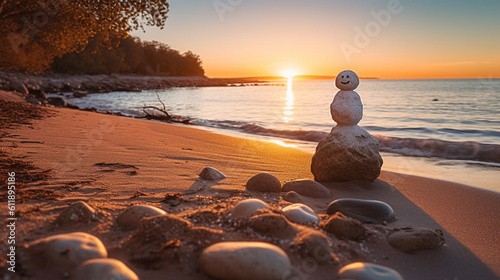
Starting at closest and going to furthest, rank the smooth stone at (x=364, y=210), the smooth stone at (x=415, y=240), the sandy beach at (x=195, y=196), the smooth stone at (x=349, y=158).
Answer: the sandy beach at (x=195, y=196) → the smooth stone at (x=415, y=240) → the smooth stone at (x=364, y=210) → the smooth stone at (x=349, y=158)

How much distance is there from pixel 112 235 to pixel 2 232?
731 mm

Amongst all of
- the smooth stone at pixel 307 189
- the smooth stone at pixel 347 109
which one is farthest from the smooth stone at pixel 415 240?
the smooth stone at pixel 347 109

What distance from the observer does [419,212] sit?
4.24 meters

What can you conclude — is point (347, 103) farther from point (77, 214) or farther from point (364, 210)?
point (77, 214)

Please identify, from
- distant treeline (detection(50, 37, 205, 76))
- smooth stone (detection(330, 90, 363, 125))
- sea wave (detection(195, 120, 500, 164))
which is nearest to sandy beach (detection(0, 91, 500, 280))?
smooth stone (detection(330, 90, 363, 125))

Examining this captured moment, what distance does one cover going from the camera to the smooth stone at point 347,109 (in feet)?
17.7

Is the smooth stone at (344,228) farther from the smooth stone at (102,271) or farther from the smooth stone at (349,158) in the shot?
the smooth stone at (349,158)

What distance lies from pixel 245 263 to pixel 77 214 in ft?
5.14

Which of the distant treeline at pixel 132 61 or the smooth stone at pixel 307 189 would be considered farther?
the distant treeline at pixel 132 61

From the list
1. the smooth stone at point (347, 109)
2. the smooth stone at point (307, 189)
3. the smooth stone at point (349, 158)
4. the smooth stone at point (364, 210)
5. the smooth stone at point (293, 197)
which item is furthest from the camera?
the smooth stone at point (347, 109)

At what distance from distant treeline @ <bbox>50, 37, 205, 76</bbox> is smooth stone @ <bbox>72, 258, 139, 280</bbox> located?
33.7m

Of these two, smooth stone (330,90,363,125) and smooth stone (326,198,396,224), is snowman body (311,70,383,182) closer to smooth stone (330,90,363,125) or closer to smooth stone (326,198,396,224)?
smooth stone (330,90,363,125)

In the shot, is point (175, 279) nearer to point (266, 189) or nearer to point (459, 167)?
point (266, 189)

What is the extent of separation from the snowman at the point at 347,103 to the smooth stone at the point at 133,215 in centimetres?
334
